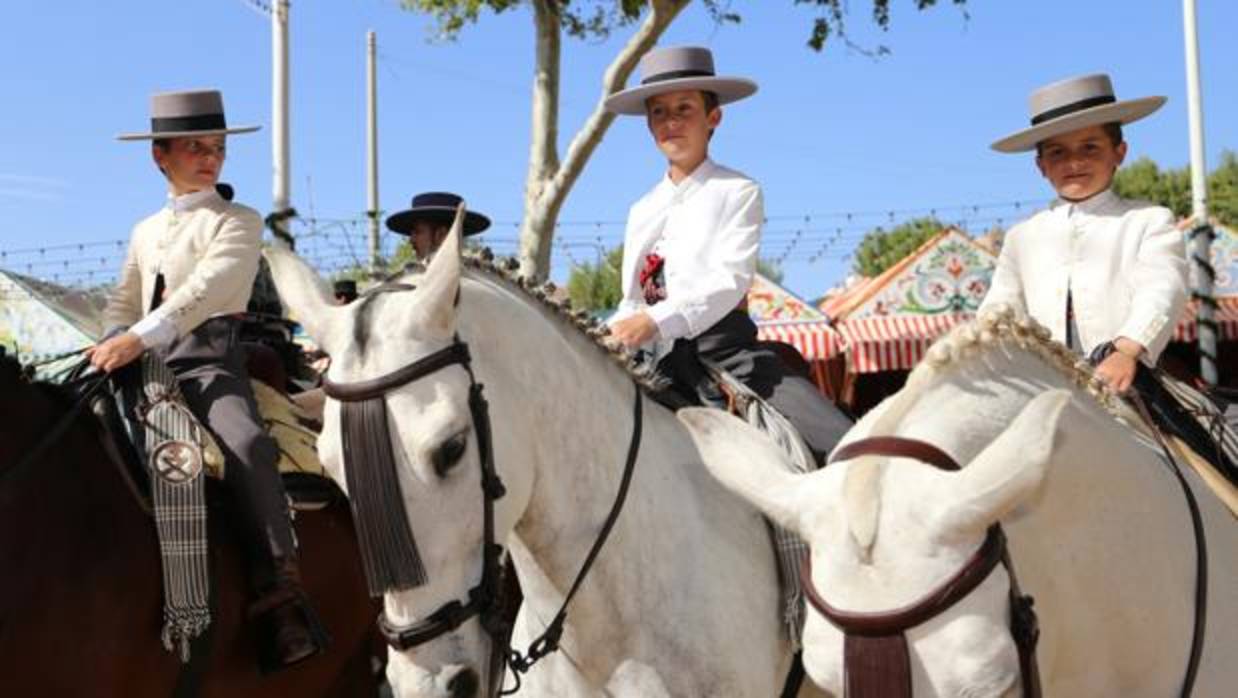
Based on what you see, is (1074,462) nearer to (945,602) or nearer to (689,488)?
(945,602)

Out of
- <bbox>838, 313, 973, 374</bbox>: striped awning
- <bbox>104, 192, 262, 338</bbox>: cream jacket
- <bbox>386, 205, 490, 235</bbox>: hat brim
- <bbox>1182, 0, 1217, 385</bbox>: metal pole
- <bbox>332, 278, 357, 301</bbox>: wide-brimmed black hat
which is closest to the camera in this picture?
<bbox>104, 192, 262, 338</bbox>: cream jacket

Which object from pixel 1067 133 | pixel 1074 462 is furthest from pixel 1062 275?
pixel 1074 462

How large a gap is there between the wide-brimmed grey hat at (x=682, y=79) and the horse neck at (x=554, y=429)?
1.08 meters

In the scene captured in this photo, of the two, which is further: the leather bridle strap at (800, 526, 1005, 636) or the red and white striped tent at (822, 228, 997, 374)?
the red and white striped tent at (822, 228, 997, 374)

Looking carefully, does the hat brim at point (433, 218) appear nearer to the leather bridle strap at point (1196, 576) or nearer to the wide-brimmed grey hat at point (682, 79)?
the wide-brimmed grey hat at point (682, 79)

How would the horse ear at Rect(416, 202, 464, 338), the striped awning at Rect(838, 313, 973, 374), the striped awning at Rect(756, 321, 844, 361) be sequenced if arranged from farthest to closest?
1. the striped awning at Rect(756, 321, 844, 361)
2. the striped awning at Rect(838, 313, 973, 374)
3. the horse ear at Rect(416, 202, 464, 338)

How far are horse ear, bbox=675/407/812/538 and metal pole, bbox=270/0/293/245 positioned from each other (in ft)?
26.8

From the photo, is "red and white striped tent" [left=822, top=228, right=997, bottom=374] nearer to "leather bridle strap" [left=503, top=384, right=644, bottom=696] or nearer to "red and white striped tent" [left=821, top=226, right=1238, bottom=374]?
"red and white striped tent" [left=821, top=226, right=1238, bottom=374]

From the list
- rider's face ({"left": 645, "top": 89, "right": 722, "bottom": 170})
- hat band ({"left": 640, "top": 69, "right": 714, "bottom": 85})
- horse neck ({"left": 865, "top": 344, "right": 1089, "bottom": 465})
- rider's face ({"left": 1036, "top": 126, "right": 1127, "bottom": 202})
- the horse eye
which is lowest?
the horse eye

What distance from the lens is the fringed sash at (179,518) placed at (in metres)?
4.16

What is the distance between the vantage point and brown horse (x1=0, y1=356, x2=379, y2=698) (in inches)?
153

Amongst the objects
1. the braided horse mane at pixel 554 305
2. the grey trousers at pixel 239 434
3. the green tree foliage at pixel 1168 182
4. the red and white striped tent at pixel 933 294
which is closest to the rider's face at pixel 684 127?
the braided horse mane at pixel 554 305

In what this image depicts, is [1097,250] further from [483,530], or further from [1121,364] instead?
[483,530]

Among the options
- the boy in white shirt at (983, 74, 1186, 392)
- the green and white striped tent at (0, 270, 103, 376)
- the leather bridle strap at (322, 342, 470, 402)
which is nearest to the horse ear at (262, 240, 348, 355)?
the leather bridle strap at (322, 342, 470, 402)
